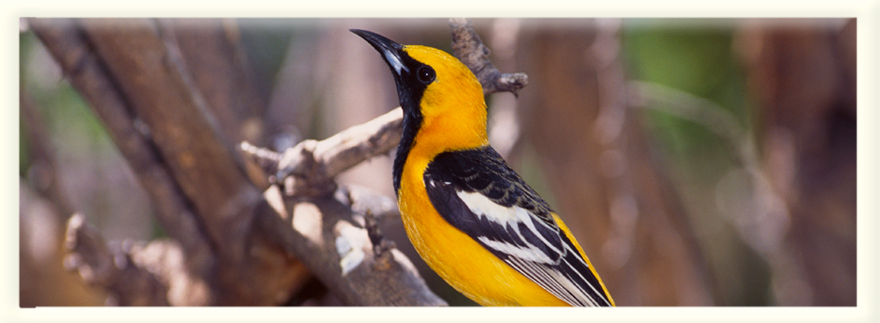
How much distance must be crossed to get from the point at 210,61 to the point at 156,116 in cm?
81

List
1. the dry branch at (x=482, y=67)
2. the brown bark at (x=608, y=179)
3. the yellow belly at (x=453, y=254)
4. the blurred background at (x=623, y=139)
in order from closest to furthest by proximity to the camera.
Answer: the yellow belly at (x=453, y=254) < the dry branch at (x=482, y=67) < the blurred background at (x=623, y=139) < the brown bark at (x=608, y=179)

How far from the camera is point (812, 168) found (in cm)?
345

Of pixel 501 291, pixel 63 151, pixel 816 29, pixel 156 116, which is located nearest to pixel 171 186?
pixel 156 116

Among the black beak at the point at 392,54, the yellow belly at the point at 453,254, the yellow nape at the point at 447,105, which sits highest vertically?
the black beak at the point at 392,54

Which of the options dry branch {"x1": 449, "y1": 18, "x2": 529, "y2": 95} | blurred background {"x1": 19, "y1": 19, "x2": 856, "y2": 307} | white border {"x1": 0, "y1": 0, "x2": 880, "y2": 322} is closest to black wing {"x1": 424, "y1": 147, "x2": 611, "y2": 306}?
dry branch {"x1": 449, "y1": 18, "x2": 529, "y2": 95}

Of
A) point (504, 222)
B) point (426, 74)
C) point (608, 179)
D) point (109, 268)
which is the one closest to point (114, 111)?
point (109, 268)

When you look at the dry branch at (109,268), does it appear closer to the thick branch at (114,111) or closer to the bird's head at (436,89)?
the thick branch at (114,111)

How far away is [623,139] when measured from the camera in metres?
3.45

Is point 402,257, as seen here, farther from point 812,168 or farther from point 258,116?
point 812,168

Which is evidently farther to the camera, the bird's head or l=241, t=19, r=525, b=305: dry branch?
l=241, t=19, r=525, b=305: dry branch

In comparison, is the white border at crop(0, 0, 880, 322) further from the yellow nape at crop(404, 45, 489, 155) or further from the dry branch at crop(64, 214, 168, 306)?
the yellow nape at crop(404, 45, 489, 155)

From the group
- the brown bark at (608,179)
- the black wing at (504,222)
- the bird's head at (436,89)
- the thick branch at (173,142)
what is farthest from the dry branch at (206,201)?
the brown bark at (608,179)

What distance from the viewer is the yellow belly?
1.77m

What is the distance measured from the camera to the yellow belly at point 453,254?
1771mm
